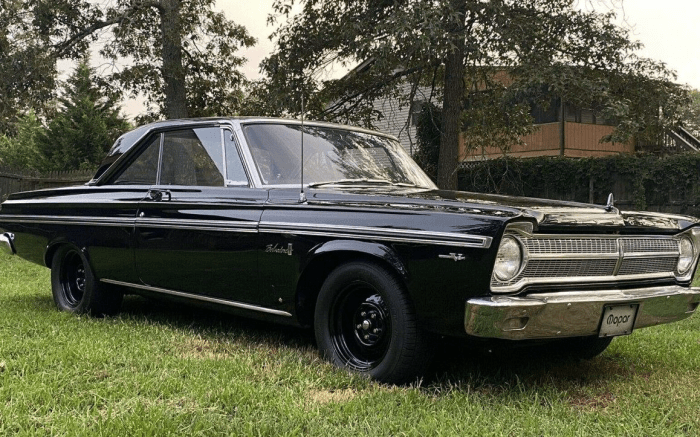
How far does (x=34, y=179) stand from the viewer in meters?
17.6

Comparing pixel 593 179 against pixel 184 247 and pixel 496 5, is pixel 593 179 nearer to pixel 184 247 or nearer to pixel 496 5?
pixel 496 5

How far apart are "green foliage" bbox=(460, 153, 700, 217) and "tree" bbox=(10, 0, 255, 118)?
24.3 ft

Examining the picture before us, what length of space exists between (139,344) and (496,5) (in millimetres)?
10931

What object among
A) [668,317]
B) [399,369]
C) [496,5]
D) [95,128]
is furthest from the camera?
[95,128]

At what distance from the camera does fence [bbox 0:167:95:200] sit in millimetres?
17078

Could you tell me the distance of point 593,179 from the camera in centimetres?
1831

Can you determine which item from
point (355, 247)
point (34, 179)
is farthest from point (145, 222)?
point (34, 179)

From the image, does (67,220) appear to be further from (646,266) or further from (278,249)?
(646,266)

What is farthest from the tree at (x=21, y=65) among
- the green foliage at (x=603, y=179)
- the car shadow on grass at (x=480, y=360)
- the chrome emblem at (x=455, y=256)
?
the chrome emblem at (x=455, y=256)

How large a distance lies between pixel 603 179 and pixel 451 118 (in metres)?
5.02

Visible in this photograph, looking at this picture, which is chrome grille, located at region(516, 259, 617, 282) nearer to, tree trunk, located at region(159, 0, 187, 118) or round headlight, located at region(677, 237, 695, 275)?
round headlight, located at region(677, 237, 695, 275)

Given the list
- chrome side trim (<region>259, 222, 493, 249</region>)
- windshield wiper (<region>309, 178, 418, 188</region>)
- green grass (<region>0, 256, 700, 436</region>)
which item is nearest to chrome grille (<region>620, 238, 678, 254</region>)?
green grass (<region>0, 256, 700, 436</region>)

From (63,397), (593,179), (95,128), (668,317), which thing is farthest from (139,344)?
(95,128)

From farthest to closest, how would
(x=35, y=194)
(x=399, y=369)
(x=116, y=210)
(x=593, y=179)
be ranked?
1. (x=593, y=179)
2. (x=35, y=194)
3. (x=116, y=210)
4. (x=399, y=369)
